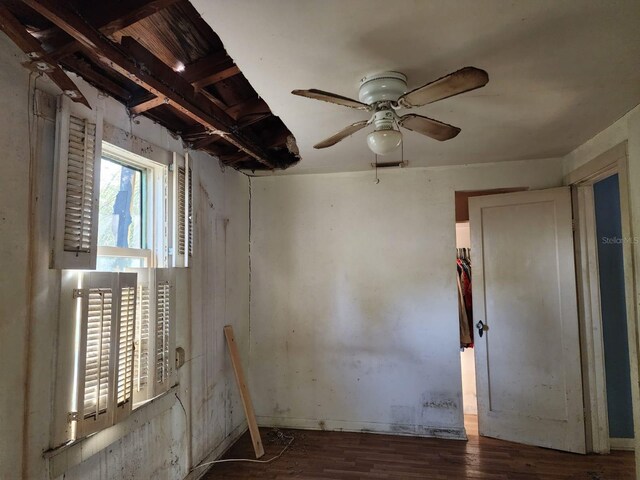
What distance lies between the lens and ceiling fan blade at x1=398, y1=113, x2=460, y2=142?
1.73 metres

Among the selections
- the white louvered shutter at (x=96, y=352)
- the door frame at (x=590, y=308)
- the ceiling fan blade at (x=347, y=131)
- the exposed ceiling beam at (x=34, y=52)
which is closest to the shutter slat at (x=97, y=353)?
the white louvered shutter at (x=96, y=352)

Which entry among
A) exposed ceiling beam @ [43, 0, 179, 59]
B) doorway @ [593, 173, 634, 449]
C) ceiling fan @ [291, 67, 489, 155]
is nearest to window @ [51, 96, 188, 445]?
exposed ceiling beam @ [43, 0, 179, 59]

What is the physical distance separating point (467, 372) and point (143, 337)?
364 centimetres

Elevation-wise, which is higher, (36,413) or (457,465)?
(36,413)

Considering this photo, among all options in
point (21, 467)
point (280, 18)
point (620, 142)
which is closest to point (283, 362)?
point (21, 467)

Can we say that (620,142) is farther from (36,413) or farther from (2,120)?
(36,413)

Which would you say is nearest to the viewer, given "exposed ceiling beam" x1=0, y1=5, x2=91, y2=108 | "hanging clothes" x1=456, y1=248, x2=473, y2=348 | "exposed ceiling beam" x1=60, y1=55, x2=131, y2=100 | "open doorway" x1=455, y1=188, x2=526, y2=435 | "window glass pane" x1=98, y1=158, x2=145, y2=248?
"exposed ceiling beam" x1=0, y1=5, x2=91, y2=108

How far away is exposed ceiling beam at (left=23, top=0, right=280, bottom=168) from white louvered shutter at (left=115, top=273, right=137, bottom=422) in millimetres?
967

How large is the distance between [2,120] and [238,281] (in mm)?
2319

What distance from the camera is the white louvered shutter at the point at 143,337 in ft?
6.50

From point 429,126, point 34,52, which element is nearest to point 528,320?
point 429,126

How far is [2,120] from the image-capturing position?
1.31 metres

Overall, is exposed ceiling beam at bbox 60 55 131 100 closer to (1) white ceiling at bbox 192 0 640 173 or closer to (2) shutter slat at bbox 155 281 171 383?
(1) white ceiling at bbox 192 0 640 173

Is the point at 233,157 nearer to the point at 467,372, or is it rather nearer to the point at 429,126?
the point at 429,126
